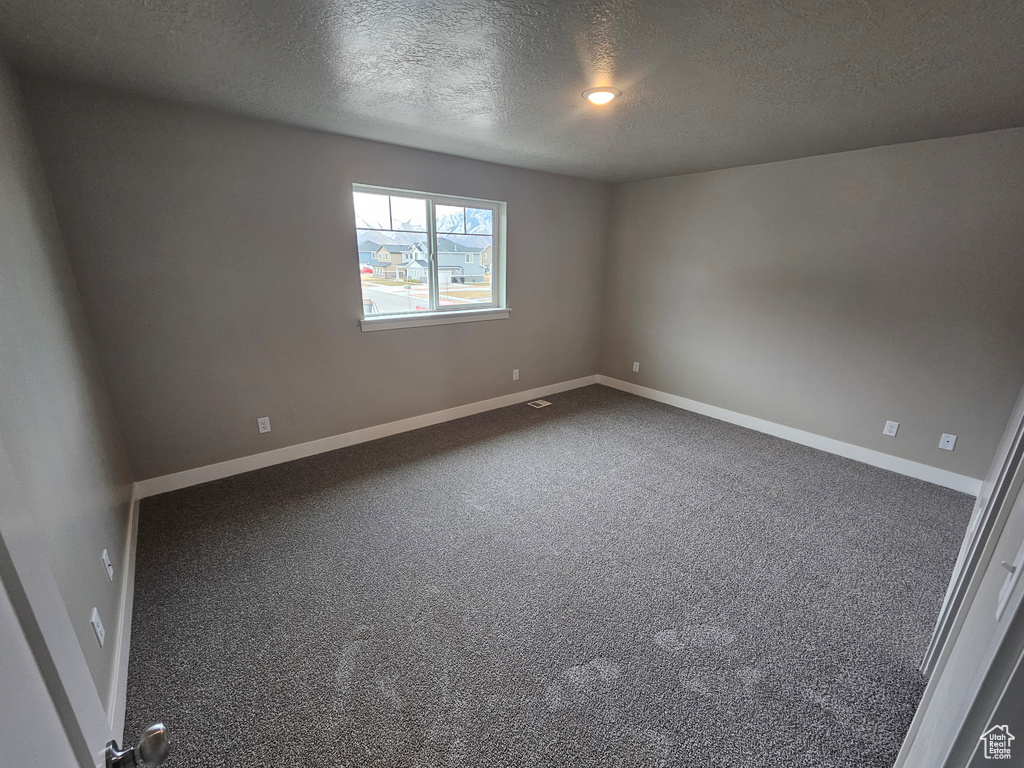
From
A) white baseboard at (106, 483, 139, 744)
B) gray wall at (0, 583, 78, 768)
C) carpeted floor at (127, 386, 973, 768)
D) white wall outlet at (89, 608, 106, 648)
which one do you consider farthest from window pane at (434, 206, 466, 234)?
gray wall at (0, 583, 78, 768)

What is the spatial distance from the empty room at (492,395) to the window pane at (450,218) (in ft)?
0.08

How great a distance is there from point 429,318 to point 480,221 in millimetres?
1021

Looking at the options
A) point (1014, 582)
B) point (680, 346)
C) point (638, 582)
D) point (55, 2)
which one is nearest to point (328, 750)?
point (638, 582)

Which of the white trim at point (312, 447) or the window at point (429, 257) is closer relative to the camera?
the white trim at point (312, 447)

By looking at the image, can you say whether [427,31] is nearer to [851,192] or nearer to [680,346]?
[851,192]

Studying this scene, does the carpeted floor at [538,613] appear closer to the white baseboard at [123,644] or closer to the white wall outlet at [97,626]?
the white baseboard at [123,644]

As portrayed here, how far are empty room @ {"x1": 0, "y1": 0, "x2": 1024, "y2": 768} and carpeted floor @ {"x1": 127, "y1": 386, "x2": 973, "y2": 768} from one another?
0.05ft

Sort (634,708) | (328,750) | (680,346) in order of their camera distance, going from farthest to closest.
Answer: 1. (680,346)
2. (634,708)
3. (328,750)

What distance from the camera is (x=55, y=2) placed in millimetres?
1365

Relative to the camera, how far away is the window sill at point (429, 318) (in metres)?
3.29

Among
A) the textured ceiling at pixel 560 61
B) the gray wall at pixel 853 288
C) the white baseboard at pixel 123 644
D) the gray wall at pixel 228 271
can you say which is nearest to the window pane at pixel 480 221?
the gray wall at pixel 228 271

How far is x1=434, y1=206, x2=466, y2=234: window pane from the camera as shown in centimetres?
351

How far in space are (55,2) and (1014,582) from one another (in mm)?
2767

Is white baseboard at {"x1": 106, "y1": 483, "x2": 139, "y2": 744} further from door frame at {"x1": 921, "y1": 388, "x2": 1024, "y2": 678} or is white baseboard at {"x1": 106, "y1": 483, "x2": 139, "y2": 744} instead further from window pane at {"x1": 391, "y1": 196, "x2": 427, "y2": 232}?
window pane at {"x1": 391, "y1": 196, "x2": 427, "y2": 232}
